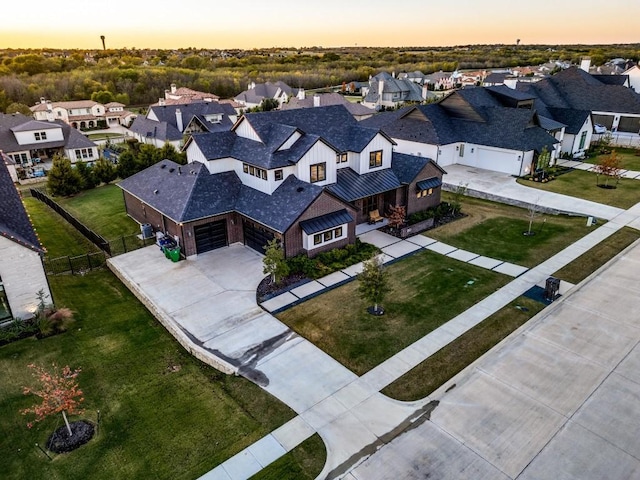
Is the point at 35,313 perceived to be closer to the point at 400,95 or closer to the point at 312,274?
the point at 312,274

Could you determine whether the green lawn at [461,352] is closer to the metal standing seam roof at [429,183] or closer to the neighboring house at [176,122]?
the metal standing seam roof at [429,183]

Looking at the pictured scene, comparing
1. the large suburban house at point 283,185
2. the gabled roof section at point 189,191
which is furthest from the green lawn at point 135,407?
the large suburban house at point 283,185

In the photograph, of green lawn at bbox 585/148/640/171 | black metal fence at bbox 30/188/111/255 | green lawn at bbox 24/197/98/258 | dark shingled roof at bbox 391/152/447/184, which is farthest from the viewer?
green lawn at bbox 585/148/640/171

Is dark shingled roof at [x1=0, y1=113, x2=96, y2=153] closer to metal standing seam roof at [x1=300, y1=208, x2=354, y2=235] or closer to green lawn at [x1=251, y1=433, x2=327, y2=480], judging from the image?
metal standing seam roof at [x1=300, y1=208, x2=354, y2=235]

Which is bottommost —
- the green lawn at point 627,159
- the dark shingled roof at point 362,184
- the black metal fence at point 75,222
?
the black metal fence at point 75,222

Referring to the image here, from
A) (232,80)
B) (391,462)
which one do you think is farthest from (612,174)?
(232,80)

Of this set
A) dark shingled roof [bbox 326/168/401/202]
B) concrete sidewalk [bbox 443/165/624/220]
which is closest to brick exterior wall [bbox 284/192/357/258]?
dark shingled roof [bbox 326/168/401/202]

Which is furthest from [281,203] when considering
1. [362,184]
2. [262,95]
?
[262,95]
